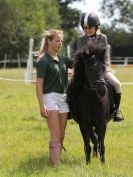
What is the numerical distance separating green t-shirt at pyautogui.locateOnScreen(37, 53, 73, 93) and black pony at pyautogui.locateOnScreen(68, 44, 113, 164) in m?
0.20

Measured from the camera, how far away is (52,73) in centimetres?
724

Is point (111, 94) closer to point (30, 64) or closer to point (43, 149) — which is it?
point (43, 149)

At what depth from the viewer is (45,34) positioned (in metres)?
7.28

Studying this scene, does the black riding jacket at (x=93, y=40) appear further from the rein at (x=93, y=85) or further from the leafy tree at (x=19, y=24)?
the leafy tree at (x=19, y=24)

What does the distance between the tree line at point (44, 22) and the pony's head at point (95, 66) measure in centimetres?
5371

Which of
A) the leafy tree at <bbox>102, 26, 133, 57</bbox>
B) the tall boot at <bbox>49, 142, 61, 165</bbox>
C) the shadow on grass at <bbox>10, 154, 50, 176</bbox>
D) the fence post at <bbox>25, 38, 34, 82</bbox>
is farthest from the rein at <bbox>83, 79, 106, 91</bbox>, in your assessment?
the leafy tree at <bbox>102, 26, 133, 57</bbox>

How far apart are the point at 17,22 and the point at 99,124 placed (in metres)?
56.4

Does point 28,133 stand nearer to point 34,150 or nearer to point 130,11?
point 34,150

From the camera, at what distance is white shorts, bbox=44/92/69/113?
7.25m

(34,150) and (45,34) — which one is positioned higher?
(45,34)

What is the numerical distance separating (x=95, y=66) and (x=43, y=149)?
2756 mm

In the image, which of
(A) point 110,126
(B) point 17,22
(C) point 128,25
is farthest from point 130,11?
(A) point 110,126

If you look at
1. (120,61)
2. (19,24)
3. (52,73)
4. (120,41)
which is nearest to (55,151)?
(52,73)

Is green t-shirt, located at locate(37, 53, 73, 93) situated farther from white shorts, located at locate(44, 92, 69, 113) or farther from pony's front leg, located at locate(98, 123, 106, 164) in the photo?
pony's front leg, located at locate(98, 123, 106, 164)
